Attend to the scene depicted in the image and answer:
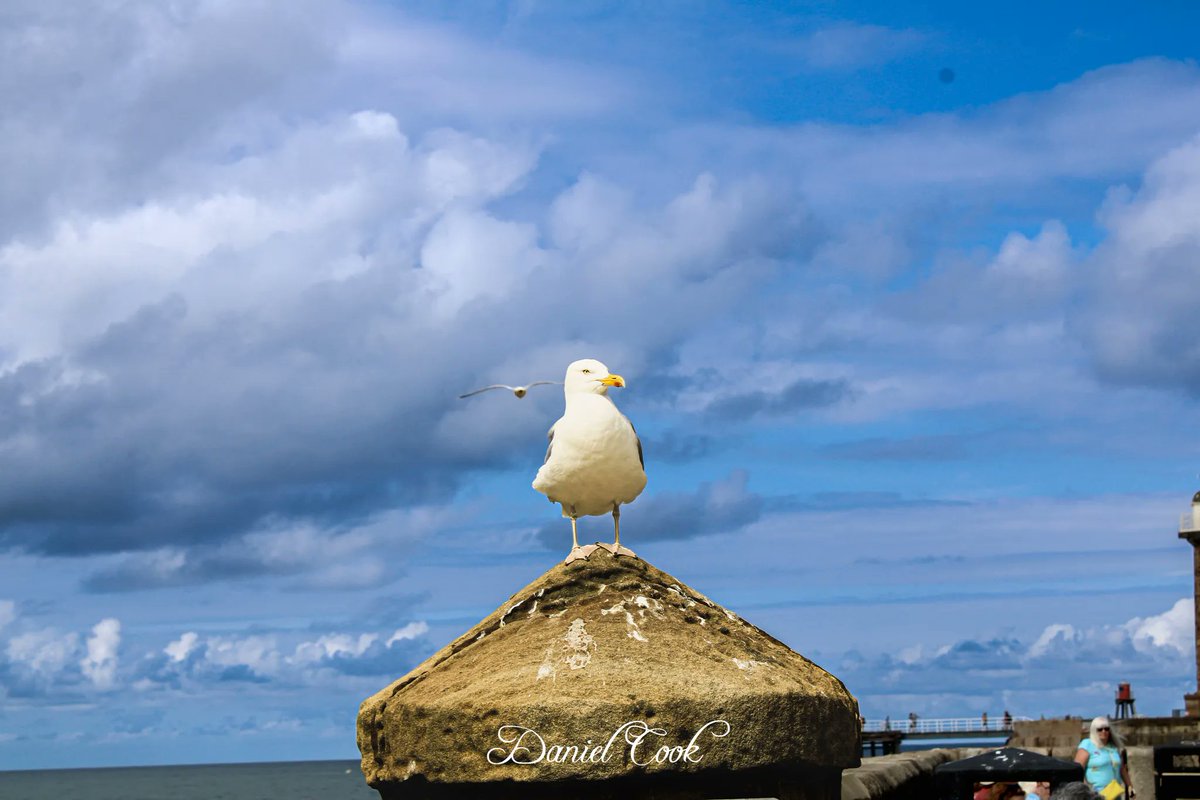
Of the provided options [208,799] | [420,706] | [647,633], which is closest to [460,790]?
[420,706]

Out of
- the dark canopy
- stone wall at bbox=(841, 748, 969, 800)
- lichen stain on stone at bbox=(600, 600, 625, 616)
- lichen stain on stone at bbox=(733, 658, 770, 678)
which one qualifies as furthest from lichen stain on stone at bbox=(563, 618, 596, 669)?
the dark canopy

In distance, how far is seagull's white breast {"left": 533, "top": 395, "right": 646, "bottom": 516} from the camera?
11.2m

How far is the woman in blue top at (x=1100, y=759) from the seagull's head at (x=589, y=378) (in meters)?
5.23

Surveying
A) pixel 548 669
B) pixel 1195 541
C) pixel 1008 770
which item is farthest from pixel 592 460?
pixel 1195 541

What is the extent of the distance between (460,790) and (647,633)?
153cm

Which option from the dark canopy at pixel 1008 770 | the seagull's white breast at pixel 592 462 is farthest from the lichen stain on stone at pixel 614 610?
the dark canopy at pixel 1008 770

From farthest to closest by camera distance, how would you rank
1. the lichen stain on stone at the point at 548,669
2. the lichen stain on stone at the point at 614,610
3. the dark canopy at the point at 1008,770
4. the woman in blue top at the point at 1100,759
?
the woman in blue top at the point at 1100,759
the dark canopy at the point at 1008,770
the lichen stain on stone at the point at 614,610
the lichen stain on stone at the point at 548,669

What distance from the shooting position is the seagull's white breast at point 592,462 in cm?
1123

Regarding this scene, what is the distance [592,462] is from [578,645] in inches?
69.4

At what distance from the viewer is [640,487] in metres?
11.5

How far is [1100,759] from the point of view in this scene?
1326 centimetres

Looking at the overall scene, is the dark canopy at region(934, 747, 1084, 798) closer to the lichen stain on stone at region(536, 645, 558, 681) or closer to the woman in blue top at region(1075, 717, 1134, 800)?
the woman in blue top at region(1075, 717, 1134, 800)

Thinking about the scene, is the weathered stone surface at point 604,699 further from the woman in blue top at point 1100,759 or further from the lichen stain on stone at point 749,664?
the woman in blue top at point 1100,759

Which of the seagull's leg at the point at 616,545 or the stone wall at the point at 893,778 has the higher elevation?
the seagull's leg at the point at 616,545
